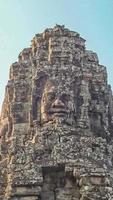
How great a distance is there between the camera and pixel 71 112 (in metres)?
32.2

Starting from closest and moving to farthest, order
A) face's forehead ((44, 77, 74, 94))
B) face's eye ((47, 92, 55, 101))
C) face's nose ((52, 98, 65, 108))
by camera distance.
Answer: face's nose ((52, 98, 65, 108)) < face's eye ((47, 92, 55, 101)) < face's forehead ((44, 77, 74, 94))

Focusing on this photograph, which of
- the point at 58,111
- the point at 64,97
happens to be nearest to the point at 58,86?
the point at 64,97

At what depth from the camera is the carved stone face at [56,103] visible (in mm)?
31797

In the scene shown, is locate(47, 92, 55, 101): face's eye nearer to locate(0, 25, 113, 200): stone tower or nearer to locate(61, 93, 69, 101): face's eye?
locate(0, 25, 113, 200): stone tower

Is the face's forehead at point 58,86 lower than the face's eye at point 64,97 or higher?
higher

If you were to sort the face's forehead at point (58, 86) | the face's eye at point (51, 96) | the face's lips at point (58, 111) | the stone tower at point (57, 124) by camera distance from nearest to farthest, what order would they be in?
the stone tower at point (57, 124), the face's lips at point (58, 111), the face's eye at point (51, 96), the face's forehead at point (58, 86)

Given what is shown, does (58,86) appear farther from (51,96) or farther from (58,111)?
(58,111)

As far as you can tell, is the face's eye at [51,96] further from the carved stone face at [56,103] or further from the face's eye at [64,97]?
the face's eye at [64,97]

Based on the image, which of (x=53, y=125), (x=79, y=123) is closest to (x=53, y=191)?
(x=53, y=125)

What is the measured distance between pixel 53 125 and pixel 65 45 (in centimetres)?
788

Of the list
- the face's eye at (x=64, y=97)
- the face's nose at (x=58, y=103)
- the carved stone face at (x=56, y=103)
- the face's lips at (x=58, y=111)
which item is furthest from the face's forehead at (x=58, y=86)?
the face's lips at (x=58, y=111)

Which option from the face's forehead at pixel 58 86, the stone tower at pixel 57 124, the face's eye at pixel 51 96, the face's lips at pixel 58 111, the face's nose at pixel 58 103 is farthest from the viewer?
the face's forehead at pixel 58 86

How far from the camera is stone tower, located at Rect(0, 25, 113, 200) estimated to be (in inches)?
1025

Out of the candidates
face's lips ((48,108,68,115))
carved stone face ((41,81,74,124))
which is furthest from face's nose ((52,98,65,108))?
face's lips ((48,108,68,115))
